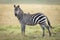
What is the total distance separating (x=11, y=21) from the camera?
8.08 feet

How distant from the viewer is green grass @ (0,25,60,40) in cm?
241

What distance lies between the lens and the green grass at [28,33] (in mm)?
2414

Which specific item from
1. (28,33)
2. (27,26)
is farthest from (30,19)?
(28,33)

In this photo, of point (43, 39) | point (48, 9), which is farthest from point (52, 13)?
point (43, 39)

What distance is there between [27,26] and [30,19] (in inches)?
4.7

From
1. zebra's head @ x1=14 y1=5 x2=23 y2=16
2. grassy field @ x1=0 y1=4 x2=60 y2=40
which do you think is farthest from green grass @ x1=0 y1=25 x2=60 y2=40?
zebra's head @ x1=14 y1=5 x2=23 y2=16

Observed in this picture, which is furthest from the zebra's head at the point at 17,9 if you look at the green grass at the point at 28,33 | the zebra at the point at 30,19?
the green grass at the point at 28,33

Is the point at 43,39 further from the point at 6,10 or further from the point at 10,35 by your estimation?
the point at 6,10

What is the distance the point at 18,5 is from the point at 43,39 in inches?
25.3

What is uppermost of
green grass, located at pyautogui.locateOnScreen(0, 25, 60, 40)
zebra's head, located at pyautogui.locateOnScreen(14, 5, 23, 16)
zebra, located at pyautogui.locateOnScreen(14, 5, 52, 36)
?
zebra's head, located at pyautogui.locateOnScreen(14, 5, 23, 16)

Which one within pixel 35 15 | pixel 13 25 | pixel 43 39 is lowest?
pixel 43 39

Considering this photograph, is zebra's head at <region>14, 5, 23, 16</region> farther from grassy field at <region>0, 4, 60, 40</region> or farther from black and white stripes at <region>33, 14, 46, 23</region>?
black and white stripes at <region>33, 14, 46, 23</region>

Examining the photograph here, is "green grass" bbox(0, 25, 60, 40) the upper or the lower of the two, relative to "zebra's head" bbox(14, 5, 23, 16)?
lower

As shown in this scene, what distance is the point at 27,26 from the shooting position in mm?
2449
